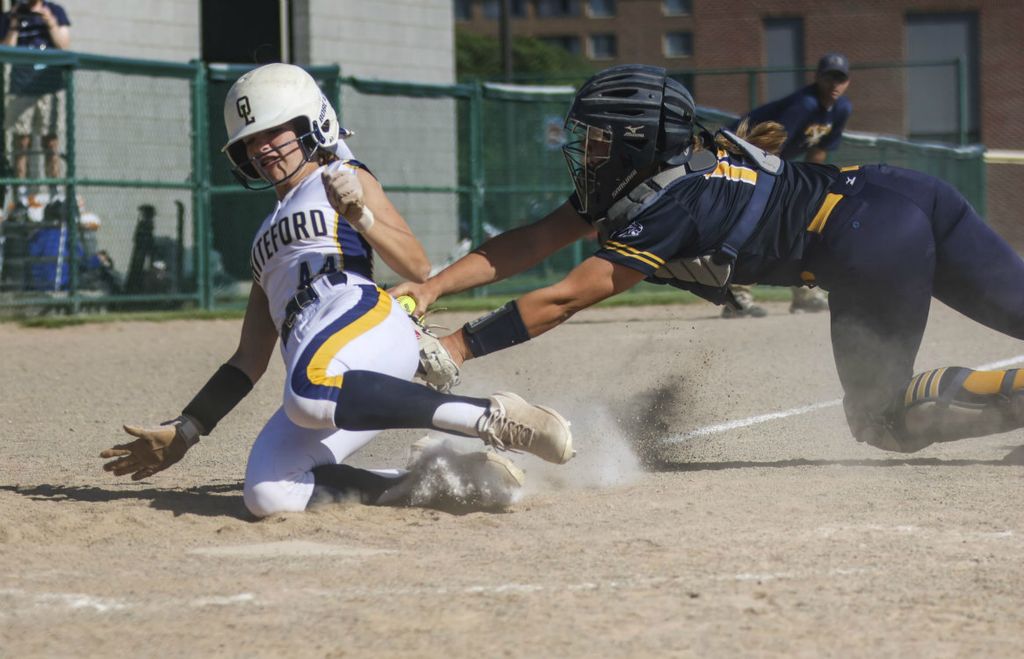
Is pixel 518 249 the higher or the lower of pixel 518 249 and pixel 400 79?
the lower

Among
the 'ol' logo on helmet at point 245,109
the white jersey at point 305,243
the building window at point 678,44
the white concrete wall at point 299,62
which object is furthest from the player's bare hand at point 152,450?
the building window at point 678,44

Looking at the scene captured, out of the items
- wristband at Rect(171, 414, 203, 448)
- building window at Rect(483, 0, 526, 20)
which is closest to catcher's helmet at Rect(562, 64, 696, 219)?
wristband at Rect(171, 414, 203, 448)

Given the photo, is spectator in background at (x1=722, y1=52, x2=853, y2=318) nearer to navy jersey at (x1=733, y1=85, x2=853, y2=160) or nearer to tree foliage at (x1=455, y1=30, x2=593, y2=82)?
navy jersey at (x1=733, y1=85, x2=853, y2=160)

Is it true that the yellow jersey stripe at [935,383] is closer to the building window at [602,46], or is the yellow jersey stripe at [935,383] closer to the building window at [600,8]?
the building window at [602,46]

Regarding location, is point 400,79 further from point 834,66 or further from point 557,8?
point 557,8

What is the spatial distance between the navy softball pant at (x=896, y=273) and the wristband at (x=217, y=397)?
2206 millimetres

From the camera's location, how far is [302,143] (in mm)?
5020

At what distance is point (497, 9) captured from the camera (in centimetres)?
7038

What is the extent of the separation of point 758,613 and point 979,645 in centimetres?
53

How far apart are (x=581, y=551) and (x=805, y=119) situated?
25.9 feet

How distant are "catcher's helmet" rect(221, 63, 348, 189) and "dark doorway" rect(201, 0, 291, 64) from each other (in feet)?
43.7

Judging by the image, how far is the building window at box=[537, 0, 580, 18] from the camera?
69.1 meters

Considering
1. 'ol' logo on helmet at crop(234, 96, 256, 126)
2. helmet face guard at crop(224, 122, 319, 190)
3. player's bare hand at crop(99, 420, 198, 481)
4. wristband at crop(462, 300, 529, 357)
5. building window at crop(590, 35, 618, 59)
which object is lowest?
player's bare hand at crop(99, 420, 198, 481)

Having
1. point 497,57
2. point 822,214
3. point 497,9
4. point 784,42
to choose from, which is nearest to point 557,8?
point 497,9
